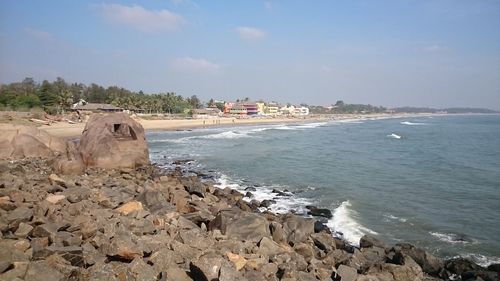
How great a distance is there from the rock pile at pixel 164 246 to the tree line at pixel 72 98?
51.9m

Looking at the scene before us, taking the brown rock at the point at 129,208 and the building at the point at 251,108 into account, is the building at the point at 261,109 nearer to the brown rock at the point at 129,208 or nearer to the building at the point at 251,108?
the building at the point at 251,108

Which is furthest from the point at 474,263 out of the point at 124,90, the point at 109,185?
the point at 124,90

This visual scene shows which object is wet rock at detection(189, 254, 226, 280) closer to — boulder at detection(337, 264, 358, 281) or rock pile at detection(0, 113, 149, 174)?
boulder at detection(337, 264, 358, 281)

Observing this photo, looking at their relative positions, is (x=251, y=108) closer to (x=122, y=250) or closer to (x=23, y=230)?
(x=23, y=230)

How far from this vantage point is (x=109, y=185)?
44.3 feet

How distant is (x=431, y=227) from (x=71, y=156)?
14783 millimetres

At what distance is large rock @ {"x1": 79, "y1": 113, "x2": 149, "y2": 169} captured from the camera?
1811cm

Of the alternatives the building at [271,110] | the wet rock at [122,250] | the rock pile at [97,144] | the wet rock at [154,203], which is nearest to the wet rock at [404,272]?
the wet rock at [122,250]

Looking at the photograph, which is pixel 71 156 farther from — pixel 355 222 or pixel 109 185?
pixel 355 222

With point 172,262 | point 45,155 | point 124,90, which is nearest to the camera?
point 172,262

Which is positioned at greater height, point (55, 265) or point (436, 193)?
point (55, 265)

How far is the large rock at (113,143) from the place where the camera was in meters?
18.1

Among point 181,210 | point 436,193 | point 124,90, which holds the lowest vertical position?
point 436,193

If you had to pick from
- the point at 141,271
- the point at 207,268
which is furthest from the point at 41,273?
the point at 207,268
